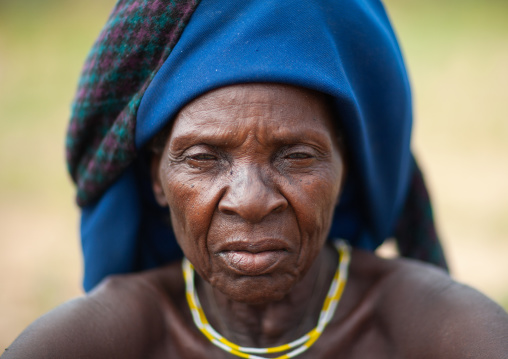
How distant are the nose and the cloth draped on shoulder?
310 millimetres

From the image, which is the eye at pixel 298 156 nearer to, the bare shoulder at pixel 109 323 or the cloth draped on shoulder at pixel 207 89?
the cloth draped on shoulder at pixel 207 89

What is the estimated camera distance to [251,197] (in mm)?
1756

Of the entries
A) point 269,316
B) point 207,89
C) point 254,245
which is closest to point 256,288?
point 254,245

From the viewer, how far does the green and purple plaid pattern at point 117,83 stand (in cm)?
195

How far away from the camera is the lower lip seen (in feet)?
5.94

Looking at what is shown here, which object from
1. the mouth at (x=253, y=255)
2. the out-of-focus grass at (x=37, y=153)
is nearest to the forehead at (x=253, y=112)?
the mouth at (x=253, y=255)

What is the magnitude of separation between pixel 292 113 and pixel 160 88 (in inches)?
18.8

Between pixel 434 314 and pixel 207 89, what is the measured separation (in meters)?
1.16

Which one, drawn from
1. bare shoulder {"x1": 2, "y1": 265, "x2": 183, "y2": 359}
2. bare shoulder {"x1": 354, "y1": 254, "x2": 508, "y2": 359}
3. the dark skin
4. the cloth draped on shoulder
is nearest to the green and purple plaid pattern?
the cloth draped on shoulder

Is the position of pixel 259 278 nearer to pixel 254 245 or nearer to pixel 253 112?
pixel 254 245

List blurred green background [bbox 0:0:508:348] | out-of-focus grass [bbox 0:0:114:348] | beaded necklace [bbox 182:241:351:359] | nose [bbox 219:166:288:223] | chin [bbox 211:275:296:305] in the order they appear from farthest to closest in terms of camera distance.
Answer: blurred green background [bbox 0:0:508:348] < out-of-focus grass [bbox 0:0:114:348] < beaded necklace [bbox 182:241:351:359] < chin [bbox 211:275:296:305] < nose [bbox 219:166:288:223]

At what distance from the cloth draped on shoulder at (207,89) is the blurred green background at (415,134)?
2.37 meters

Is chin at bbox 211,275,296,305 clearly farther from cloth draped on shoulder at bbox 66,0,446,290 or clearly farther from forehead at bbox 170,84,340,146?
cloth draped on shoulder at bbox 66,0,446,290

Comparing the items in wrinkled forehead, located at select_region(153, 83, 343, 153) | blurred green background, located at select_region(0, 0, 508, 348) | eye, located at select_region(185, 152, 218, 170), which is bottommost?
blurred green background, located at select_region(0, 0, 508, 348)
